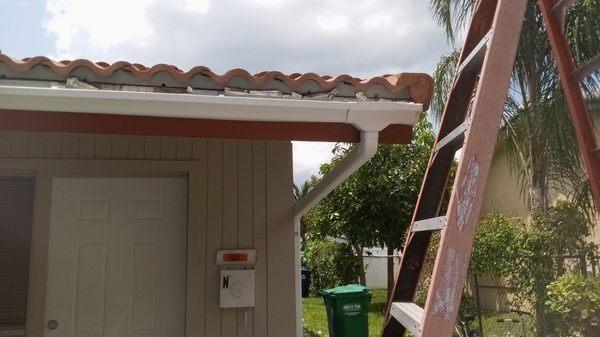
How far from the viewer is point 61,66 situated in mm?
2715

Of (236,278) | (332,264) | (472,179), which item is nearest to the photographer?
(472,179)

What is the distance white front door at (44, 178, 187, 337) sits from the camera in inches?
165

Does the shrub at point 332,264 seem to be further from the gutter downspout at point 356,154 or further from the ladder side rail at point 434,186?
the ladder side rail at point 434,186

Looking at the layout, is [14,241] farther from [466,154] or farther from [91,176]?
[466,154]

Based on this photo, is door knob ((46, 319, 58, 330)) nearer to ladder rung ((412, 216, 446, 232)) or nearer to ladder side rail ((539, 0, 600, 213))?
ladder rung ((412, 216, 446, 232))

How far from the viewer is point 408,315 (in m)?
2.00

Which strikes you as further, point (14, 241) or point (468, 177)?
point (14, 241)

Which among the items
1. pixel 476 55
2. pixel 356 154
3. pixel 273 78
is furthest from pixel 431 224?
pixel 273 78

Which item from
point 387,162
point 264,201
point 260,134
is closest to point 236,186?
point 264,201

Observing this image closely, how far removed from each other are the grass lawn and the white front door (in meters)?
4.92

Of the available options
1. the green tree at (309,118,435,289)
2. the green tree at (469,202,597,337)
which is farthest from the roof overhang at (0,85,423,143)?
the green tree at (309,118,435,289)

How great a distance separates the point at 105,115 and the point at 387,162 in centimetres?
950

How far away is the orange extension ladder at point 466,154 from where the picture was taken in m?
1.68

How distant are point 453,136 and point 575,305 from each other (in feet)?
15.7
